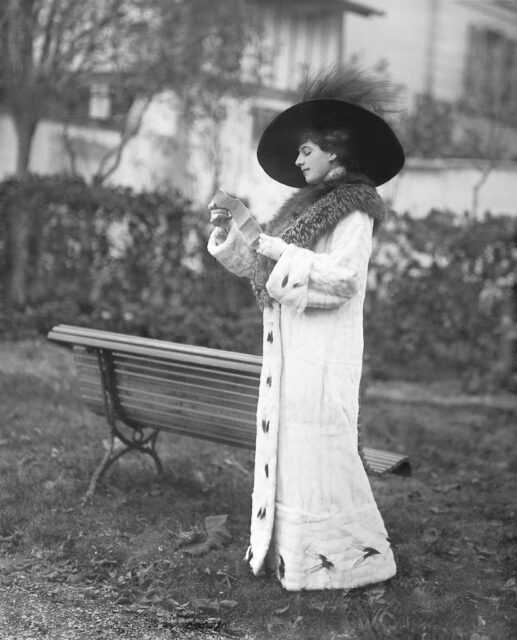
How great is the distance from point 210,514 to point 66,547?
0.83 m

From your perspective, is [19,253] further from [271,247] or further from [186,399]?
[271,247]

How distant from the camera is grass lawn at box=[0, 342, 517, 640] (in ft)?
12.7

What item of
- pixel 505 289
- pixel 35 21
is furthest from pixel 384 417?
pixel 35 21

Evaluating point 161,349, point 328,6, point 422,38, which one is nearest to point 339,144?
point 161,349

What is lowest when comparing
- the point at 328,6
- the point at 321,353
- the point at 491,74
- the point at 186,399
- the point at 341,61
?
the point at 186,399

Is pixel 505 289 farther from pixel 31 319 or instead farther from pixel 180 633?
pixel 180 633

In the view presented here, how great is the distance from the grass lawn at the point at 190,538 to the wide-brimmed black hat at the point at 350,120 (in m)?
1.83

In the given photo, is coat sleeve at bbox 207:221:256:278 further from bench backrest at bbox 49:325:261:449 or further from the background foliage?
the background foliage

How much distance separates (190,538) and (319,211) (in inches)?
69.0

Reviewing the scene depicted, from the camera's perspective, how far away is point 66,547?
4508 mm

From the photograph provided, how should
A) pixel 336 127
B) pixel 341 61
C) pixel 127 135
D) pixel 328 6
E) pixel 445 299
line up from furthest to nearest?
pixel 328 6, pixel 341 61, pixel 127 135, pixel 445 299, pixel 336 127

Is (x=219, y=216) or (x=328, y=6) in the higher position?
(x=328, y=6)

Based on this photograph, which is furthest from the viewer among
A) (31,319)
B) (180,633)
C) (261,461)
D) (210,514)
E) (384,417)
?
(31,319)

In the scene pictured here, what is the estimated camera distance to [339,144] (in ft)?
13.2
